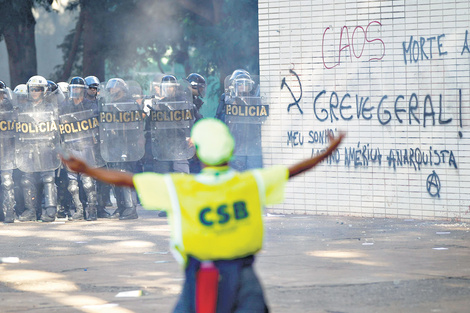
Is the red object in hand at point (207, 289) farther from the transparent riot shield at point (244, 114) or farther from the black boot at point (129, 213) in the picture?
the transparent riot shield at point (244, 114)

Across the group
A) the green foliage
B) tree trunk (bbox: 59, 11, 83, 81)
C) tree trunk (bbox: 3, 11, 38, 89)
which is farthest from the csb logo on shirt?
tree trunk (bbox: 59, 11, 83, 81)

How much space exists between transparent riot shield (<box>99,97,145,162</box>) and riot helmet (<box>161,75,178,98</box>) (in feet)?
1.60

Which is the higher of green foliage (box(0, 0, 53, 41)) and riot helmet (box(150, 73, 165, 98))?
green foliage (box(0, 0, 53, 41))

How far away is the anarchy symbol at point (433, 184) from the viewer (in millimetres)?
11141

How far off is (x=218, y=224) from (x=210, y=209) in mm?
76

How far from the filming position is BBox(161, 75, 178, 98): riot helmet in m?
12.6

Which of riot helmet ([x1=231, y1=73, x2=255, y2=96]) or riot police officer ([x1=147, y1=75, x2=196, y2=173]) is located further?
riot helmet ([x1=231, y1=73, x2=255, y2=96])

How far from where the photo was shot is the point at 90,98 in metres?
13.2

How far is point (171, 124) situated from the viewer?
41.2 ft

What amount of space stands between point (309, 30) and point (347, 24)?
1.93ft

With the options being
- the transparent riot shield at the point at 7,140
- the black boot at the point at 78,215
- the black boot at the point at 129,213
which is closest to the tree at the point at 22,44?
the transparent riot shield at the point at 7,140

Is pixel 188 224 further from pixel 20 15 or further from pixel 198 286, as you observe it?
pixel 20 15

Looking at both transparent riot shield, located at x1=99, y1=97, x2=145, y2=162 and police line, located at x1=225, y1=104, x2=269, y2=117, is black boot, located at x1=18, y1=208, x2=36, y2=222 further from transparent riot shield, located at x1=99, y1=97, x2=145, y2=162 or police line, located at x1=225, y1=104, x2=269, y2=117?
police line, located at x1=225, y1=104, x2=269, y2=117

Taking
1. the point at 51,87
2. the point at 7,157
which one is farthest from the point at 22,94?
the point at 7,157
